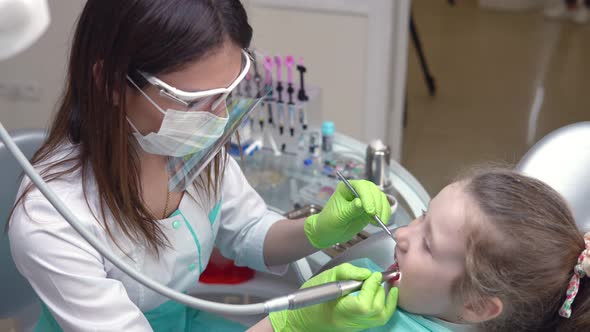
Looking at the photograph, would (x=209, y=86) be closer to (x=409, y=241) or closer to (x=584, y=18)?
(x=409, y=241)

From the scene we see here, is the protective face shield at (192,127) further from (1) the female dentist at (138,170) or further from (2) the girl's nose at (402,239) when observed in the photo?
(2) the girl's nose at (402,239)

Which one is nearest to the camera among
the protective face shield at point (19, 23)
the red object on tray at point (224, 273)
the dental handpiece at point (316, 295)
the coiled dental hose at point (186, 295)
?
the protective face shield at point (19, 23)

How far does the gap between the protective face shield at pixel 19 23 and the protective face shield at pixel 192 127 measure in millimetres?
367

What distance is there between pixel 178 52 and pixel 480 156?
2684 mm

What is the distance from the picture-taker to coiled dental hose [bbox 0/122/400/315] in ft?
2.21

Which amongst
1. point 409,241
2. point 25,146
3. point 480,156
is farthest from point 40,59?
point 480,156

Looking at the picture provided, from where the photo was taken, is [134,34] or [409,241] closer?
[134,34]

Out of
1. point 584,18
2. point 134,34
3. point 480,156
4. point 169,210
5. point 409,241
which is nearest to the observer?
point 134,34

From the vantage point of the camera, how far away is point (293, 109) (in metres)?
1.73

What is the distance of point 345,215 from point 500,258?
33 cm

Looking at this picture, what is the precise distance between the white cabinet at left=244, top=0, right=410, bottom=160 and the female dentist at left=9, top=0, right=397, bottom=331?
1.41m

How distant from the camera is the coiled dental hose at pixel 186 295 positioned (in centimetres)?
67

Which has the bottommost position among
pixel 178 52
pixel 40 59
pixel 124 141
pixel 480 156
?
pixel 480 156

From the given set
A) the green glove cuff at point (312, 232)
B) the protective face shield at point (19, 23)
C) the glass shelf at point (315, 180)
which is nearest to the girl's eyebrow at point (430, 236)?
the green glove cuff at point (312, 232)
